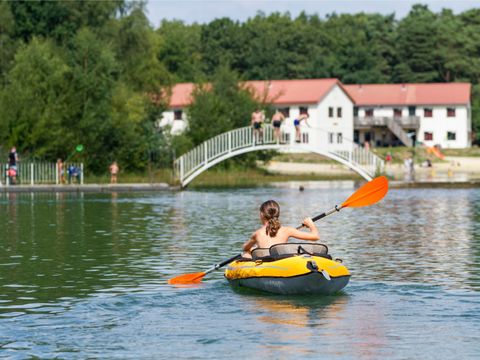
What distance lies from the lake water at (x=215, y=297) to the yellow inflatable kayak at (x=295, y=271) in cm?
20

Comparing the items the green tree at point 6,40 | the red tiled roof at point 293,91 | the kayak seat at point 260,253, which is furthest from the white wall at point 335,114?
the kayak seat at point 260,253

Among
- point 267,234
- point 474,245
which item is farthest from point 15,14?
point 267,234

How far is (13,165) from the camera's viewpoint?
5816 cm

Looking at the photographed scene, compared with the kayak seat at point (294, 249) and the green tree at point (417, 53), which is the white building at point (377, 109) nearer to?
the green tree at point (417, 53)

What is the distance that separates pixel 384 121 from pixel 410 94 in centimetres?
757

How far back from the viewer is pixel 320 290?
58.0 feet

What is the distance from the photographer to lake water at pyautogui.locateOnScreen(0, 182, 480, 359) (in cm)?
1408

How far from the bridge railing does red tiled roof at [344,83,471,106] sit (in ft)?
208

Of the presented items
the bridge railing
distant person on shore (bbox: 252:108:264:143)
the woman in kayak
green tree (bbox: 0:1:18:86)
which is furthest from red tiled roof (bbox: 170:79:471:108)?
the woman in kayak

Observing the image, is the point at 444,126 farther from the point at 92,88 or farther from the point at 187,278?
the point at 187,278

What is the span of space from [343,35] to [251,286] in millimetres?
124784

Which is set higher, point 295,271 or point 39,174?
point 39,174

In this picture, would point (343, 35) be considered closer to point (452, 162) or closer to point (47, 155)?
point (452, 162)

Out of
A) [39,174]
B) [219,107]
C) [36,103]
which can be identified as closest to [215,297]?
[39,174]
